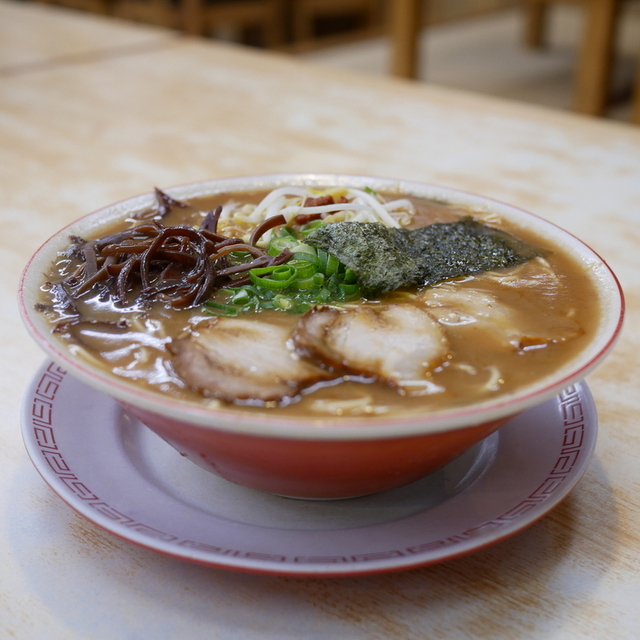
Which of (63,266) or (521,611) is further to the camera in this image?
(63,266)

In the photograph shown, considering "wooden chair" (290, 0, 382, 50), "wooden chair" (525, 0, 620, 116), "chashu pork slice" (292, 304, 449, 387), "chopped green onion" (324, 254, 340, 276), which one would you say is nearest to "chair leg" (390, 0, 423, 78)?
"wooden chair" (525, 0, 620, 116)

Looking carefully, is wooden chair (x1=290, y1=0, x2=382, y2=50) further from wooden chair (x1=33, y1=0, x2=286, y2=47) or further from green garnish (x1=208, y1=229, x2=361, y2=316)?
green garnish (x1=208, y1=229, x2=361, y2=316)

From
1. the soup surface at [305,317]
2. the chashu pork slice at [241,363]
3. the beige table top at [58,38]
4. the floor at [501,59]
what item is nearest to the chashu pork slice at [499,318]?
the soup surface at [305,317]

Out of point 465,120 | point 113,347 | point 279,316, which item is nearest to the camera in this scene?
point 113,347

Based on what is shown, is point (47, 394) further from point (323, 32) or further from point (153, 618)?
point (323, 32)

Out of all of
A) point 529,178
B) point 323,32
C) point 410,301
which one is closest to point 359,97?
point 529,178
